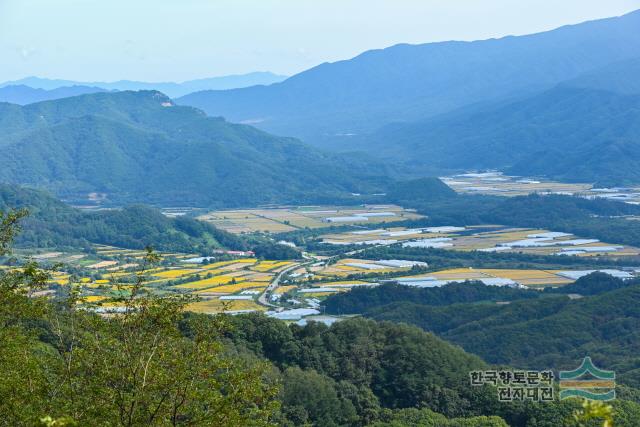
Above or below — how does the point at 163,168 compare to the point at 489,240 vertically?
above

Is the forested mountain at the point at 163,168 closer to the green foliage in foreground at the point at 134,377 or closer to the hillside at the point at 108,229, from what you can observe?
the hillside at the point at 108,229

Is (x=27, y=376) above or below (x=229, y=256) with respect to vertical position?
above

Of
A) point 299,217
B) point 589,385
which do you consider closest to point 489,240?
point 299,217

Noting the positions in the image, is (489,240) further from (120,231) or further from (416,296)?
(120,231)

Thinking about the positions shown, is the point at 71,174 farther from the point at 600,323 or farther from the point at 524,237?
the point at 600,323


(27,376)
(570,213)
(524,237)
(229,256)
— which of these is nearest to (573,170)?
(570,213)

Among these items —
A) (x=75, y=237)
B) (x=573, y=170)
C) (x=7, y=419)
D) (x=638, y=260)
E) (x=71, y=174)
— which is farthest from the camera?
(x=573, y=170)

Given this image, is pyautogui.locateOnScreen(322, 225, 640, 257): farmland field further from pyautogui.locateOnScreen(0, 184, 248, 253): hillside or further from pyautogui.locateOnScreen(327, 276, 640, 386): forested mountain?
pyautogui.locateOnScreen(327, 276, 640, 386): forested mountain
